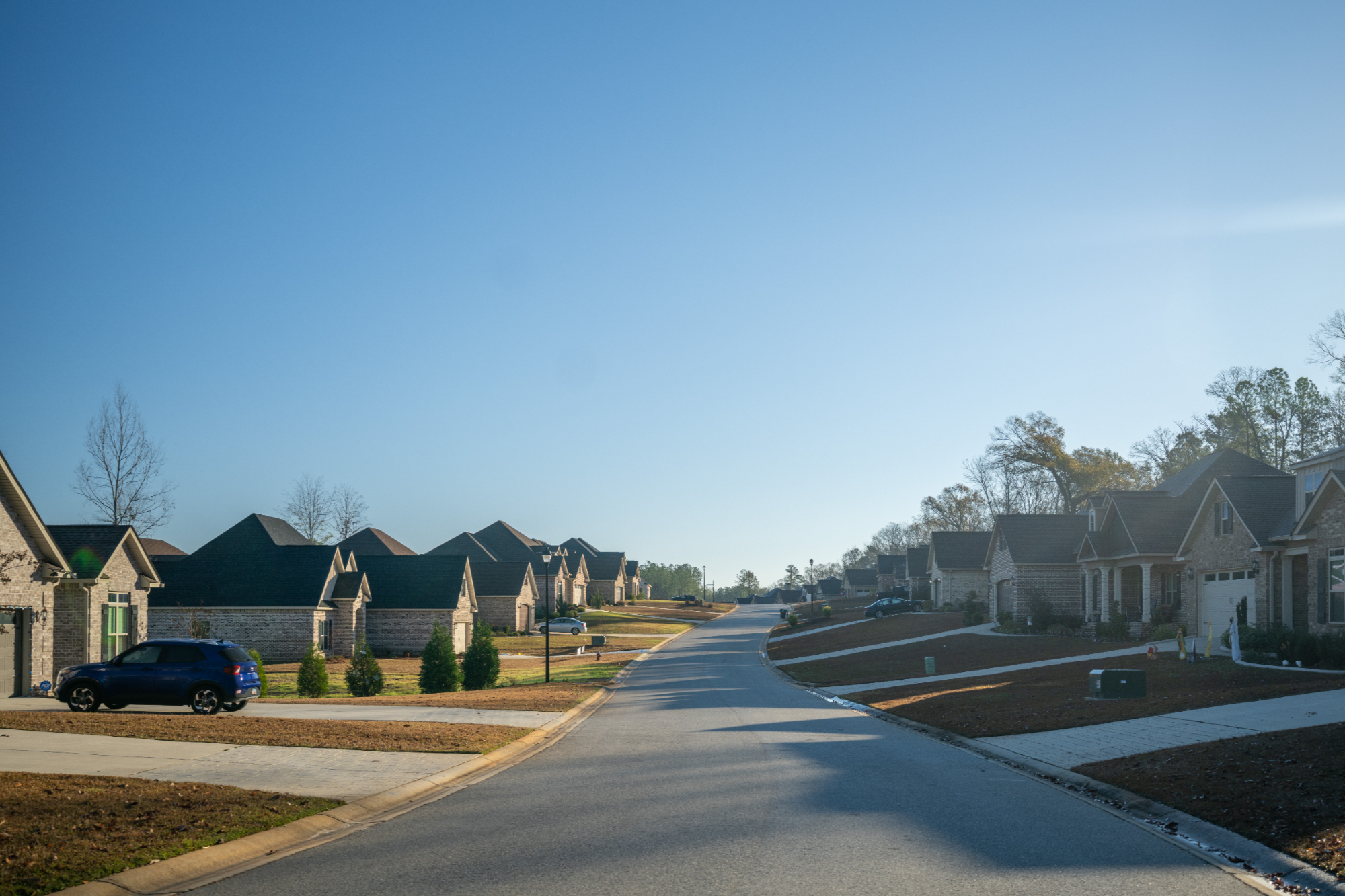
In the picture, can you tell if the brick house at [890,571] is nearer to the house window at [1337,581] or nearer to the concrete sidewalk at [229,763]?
the house window at [1337,581]

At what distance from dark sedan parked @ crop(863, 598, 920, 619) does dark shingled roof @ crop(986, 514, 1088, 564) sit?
1918 centimetres

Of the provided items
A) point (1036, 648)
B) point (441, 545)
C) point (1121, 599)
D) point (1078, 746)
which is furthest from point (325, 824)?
point (441, 545)

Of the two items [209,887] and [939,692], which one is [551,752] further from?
[939,692]

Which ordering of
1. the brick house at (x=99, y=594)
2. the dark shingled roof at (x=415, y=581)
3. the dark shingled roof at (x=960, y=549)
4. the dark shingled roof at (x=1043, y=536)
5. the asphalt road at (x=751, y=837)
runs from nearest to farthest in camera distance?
the asphalt road at (x=751, y=837), the brick house at (x=99, y=594), the dark shingled roof at (x=1043, y=536), the dark shingled roof at (x=415, y=581), the dark shingled roof at (x=960, y=549)

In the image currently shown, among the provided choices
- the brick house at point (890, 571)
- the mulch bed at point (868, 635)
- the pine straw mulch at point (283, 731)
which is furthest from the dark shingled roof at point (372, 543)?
the brick house at point (890, 571)

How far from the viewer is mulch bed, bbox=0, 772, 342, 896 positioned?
7.43 metres

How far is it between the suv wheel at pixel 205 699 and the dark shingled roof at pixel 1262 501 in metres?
30.0

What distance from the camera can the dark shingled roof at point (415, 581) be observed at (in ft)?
179

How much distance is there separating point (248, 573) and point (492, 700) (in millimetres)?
29945

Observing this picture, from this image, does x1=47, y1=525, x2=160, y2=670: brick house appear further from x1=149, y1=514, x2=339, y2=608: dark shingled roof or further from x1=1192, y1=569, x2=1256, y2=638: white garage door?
x1=1192, y1=569, x2=1256, y2=638: white garage door

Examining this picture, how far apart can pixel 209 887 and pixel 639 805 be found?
4612 mm

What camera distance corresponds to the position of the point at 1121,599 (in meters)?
43.2

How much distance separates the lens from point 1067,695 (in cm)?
2214

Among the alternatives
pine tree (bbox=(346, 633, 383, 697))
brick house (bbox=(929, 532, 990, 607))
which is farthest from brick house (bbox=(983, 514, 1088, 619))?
pine tree (bbox=(346, 633, 383, 697))
